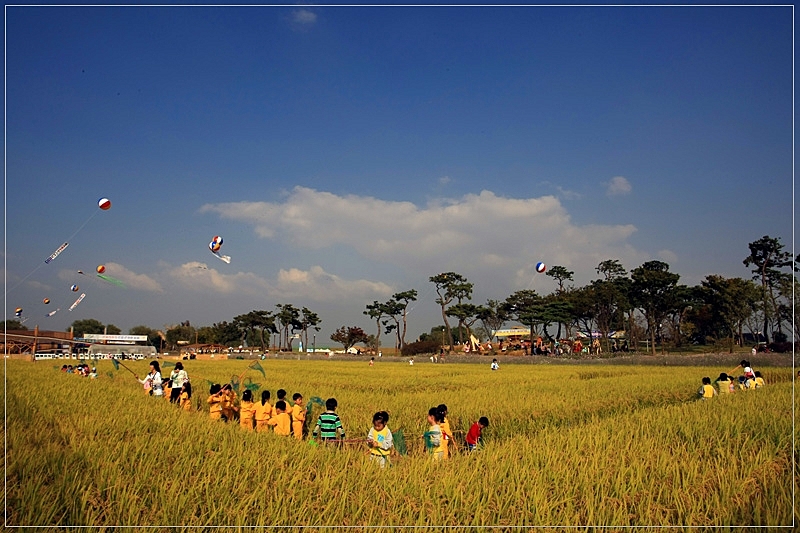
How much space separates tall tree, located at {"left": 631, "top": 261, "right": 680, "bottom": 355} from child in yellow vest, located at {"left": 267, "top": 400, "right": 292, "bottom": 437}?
3881 cm

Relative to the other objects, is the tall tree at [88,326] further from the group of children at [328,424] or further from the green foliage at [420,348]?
the group of children at [328,424]

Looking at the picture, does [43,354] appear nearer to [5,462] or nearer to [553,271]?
[5,462]

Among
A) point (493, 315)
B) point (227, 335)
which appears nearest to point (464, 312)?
point (493, 315)

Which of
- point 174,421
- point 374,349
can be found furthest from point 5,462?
point 374,349

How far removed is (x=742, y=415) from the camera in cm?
969

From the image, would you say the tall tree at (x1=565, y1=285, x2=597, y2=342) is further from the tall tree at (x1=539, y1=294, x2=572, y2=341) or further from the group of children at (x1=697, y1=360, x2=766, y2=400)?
the group of children at (x1=697, y1=360, x2=766, y2=400)

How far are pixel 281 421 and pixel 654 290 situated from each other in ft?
134

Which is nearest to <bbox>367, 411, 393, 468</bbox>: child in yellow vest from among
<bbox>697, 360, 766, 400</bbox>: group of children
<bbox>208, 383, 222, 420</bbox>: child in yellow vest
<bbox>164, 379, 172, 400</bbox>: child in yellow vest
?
<bbox>208, 383, 222, 420</bbox>: child in yellow vest

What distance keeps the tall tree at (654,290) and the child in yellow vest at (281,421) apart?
38.8 meters

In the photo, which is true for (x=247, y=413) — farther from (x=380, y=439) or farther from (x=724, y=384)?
(x=724, y=384)

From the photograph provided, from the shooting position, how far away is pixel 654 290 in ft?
140

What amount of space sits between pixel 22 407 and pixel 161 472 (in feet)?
16.8

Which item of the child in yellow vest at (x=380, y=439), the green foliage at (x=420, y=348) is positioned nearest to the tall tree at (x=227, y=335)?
the green foliage at (x=420, y=348)

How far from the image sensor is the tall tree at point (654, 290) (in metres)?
42.2
